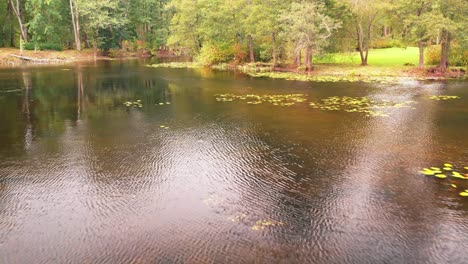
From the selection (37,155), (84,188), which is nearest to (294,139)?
(84,188)

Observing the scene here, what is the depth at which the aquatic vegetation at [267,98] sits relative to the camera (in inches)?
860

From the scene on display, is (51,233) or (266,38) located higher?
(266,38)

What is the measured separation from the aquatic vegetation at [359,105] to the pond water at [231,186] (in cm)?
72

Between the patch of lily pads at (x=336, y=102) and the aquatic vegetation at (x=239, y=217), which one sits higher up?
the patch of lily pads at (x=336, y=102)

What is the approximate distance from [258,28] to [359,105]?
24.3 m

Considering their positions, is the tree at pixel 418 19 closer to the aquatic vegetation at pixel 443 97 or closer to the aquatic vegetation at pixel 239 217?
the aquatic vegetation at pixel 443 97

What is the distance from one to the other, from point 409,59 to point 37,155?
4025cm

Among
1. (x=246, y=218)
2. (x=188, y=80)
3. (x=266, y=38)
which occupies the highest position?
(x=266, y=38)

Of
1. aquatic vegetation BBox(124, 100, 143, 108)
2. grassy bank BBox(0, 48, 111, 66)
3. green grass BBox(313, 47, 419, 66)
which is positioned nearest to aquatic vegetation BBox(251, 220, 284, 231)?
aquatic vegetation BBox(124, 100, 143, 108)

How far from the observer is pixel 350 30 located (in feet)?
134

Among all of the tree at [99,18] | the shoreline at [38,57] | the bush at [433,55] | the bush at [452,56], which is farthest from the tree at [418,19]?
the tree at [99,18]

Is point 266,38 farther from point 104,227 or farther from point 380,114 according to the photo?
point 104,227

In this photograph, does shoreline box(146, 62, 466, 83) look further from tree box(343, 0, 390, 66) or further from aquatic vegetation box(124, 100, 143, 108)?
aquatic vegetation box(124, 100, 143, 108)

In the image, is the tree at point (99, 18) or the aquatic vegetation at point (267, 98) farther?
the tree at point (99, 18)
